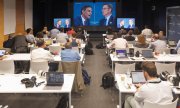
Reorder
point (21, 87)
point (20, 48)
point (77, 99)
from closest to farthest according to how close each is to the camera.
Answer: point (21, 87)
point (77, 99)
point (20, 48)

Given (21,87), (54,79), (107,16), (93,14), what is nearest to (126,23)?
(107,16)

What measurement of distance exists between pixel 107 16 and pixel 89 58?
25.0 ft

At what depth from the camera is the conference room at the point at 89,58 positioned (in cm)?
459

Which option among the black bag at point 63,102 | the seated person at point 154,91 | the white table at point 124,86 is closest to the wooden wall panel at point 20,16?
the black bag at point 63,102

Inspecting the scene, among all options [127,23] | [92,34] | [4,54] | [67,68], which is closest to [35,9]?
[92,34]

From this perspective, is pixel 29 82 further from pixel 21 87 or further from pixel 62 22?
pixel 62 22

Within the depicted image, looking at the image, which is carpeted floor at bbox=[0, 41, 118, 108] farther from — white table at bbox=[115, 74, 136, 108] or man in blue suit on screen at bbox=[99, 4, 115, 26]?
man in blue suit on screen at bbox=[99, 4, 115, 26]

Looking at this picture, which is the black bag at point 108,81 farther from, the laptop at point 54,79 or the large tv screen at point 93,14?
the large tv screen at point 93,14

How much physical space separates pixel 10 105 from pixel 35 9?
12.8 m

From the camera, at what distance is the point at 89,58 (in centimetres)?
1238

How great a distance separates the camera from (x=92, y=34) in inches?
774

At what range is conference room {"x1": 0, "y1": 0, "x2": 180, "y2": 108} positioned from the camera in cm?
459

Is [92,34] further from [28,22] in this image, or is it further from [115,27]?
[28,22]

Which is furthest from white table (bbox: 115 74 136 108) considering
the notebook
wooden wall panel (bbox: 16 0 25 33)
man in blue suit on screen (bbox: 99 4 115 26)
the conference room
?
man in blue suit on screen (bbox: 99 4 115 26)
